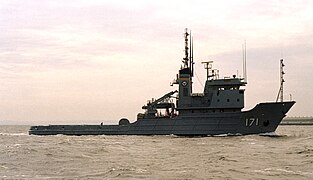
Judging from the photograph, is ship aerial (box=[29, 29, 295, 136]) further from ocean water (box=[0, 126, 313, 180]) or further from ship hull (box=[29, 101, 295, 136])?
ocean water (box=[0, 126, 313, 180])

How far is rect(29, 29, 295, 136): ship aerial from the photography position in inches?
1957

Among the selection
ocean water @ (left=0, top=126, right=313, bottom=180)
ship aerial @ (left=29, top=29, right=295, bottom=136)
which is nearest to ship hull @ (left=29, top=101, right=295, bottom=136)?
ship aerial @ (left=29, top=29, right=295, bottom=136)

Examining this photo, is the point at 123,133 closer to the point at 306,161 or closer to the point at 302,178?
the point at 306,161

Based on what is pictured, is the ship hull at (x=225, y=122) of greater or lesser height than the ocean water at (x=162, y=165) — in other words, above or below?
above

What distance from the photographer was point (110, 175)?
21.0 meters

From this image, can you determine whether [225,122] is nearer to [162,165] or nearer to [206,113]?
[206,113]

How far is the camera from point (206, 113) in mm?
51000

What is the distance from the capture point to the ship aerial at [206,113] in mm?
49719

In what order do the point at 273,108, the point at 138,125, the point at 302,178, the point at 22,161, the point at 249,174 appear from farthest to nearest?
the point at 138,125 < the point at 273,108 < the point at 22,161 < the point at 249,174 < the point at 302,178

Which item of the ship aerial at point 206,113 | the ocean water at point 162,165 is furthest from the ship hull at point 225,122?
the ocean water at point 162,165


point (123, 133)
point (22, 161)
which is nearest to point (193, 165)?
point (22, 161)

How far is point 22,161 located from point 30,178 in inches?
290

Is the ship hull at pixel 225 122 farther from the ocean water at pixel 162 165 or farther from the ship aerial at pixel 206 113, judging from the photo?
the ocean water at pixel 162 165

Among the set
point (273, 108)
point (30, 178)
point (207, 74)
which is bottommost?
point (30, 178)
